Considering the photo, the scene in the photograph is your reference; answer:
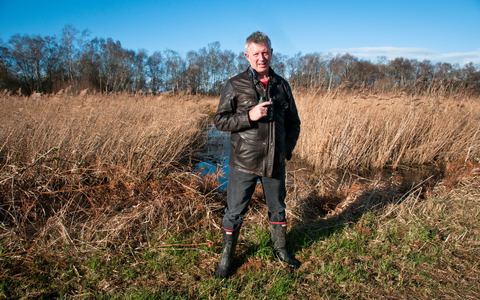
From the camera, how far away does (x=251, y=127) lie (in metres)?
1.93

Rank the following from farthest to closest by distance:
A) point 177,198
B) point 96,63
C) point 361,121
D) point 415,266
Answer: point 96,63, point 361,121, point 177,198, point 415,266

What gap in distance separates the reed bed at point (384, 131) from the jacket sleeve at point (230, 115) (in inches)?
167

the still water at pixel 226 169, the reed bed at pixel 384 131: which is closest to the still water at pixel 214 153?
the still water at pixel 226 169

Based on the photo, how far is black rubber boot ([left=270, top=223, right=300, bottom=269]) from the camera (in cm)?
218

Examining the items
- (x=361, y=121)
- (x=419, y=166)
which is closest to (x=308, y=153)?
(x=361, y=121)

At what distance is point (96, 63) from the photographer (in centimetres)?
3388

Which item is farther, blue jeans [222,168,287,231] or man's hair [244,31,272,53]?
blue jeans [222,168,287,231]

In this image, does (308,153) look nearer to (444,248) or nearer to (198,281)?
(444,248)

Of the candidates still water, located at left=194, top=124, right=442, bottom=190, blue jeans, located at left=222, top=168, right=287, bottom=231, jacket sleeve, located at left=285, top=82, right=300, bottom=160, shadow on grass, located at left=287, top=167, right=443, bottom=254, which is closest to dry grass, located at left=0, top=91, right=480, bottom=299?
shadow on grass, located at left=287, top=167, right=443, bottom=254

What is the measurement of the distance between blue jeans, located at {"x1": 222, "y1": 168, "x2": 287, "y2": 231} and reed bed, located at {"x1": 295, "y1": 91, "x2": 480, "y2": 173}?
3.98m

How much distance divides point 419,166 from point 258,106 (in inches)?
248

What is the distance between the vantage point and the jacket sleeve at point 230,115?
1.87m

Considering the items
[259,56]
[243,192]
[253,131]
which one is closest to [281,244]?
[243,192]

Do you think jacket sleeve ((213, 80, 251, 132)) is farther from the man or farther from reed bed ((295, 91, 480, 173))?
reed bed ((295, 91, 480, 173))
